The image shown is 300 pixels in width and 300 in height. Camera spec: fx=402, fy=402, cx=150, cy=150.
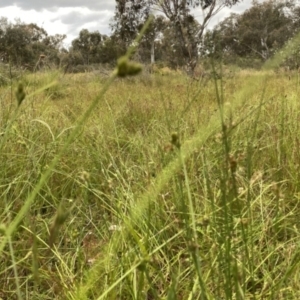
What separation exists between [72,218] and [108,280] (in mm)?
321

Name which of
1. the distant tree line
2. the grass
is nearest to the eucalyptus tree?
the distant tree line

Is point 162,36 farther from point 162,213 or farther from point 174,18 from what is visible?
point 162,213

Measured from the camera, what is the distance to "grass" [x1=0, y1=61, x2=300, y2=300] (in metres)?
0.56

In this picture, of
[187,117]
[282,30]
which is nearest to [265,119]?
[187,117]

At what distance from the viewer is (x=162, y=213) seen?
0.99m

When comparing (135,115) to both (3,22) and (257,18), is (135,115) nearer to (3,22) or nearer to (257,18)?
(257,18)

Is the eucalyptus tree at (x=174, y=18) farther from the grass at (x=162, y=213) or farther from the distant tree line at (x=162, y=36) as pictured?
the grass at (x=162, y=213)

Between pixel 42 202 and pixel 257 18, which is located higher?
pixel 257 18

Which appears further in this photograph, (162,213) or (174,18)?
(174,18)

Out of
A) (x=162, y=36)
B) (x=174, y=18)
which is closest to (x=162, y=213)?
(x=174, y=18)

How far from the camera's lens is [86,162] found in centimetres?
140

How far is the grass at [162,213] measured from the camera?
1.84 ft

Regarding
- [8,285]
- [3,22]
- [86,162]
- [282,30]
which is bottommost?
[8,285]

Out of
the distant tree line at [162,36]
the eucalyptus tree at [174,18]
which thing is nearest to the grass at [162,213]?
the distant tree line at [162,36]
